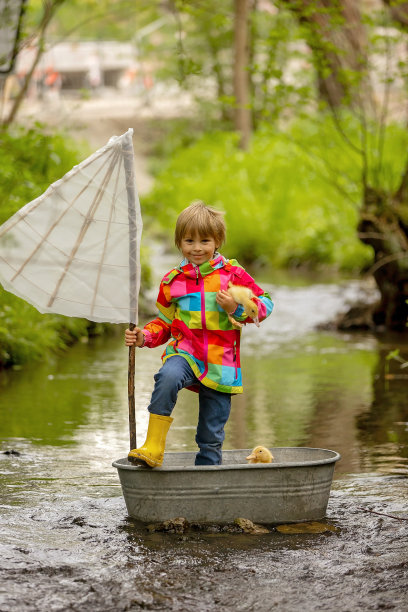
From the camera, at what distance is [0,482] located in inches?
217

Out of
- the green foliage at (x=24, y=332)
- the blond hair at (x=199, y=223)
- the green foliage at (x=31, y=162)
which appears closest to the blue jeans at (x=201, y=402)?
the blond hair at (x=199, y=223)

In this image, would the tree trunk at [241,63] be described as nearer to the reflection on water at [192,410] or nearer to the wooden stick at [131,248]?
the reflection on water at [192,410]

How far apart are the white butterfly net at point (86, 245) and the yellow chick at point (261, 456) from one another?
883 millimetres

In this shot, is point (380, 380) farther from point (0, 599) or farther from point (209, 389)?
point (0, 599)

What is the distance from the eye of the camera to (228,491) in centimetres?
466

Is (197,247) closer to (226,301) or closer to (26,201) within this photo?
A: (226,301)

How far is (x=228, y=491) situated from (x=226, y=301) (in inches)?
33.4

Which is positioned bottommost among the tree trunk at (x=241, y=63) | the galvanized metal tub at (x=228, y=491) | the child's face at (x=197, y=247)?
the galvanized metal tub at (x=228, y=491)

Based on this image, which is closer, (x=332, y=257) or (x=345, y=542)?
(x=345, y=542)

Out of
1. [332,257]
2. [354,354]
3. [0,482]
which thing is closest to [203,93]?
[332,257]

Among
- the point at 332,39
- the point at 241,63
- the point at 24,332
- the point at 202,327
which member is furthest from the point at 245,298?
the point at 241,63

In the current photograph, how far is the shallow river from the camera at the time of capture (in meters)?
3.85

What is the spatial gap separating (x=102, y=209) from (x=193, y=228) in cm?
43

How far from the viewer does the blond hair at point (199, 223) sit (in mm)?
4820
